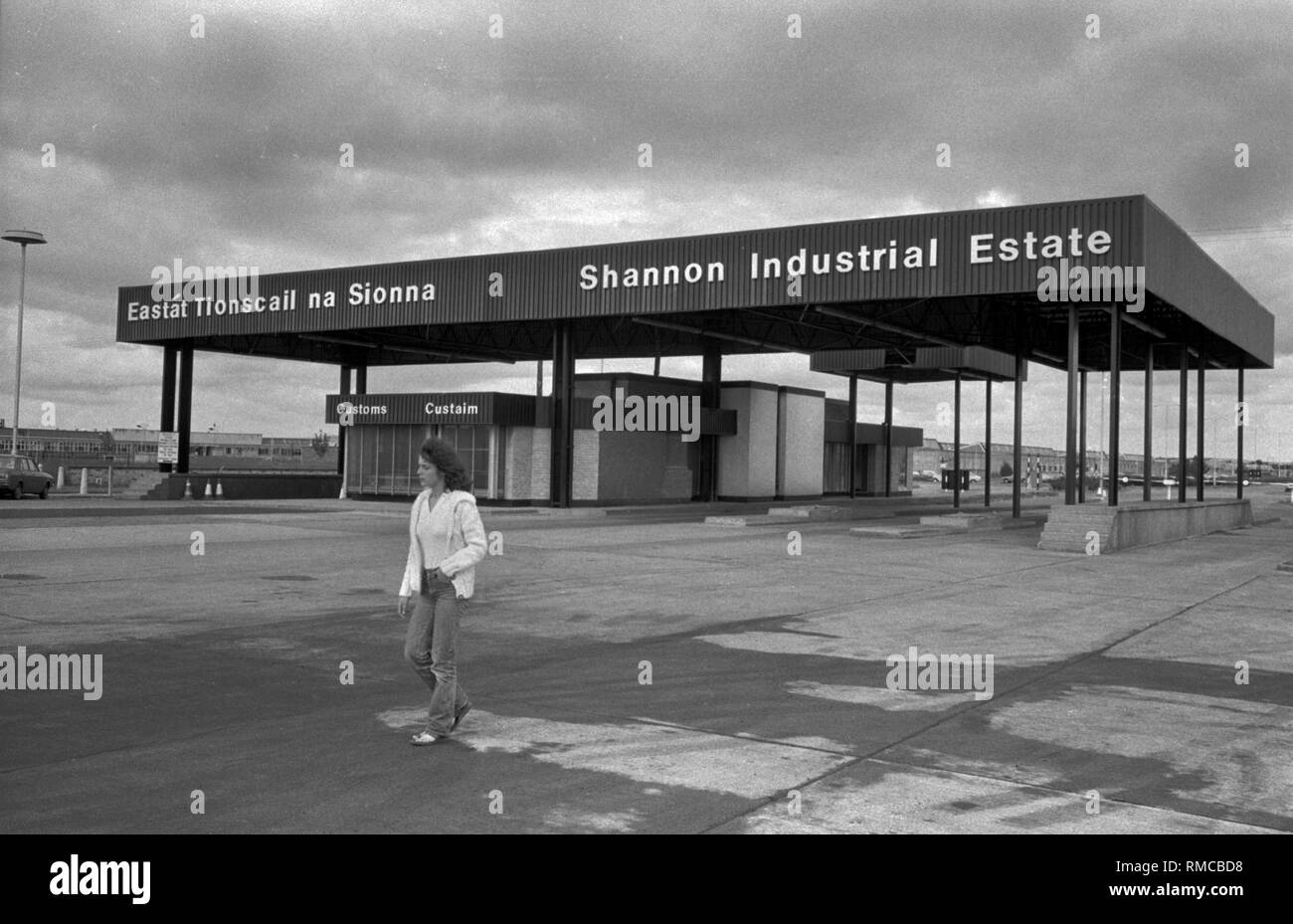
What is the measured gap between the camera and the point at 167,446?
41.9 metres

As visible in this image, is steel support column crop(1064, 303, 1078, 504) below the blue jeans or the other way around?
the other way around

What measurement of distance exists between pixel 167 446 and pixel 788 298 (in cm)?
2556

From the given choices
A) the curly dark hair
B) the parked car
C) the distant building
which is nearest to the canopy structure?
the parked car

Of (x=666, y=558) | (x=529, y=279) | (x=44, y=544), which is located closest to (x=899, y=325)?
(x=529, y=279)

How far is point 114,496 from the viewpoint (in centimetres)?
4144

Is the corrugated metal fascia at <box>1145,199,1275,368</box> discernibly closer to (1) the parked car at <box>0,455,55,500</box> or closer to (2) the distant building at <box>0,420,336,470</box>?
(1) the parked car at <box>0,455,55,500</box>

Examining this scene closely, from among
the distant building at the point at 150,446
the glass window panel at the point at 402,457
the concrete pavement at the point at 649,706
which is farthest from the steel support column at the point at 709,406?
the distant building at the point at 150,446

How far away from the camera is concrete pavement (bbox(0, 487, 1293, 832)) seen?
550 centimetres

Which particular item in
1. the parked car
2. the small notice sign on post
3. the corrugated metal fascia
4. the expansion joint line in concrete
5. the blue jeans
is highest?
the corrugated metal fascia

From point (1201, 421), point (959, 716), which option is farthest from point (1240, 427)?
point (959, 716)

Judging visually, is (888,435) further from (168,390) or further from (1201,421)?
(168,390)
